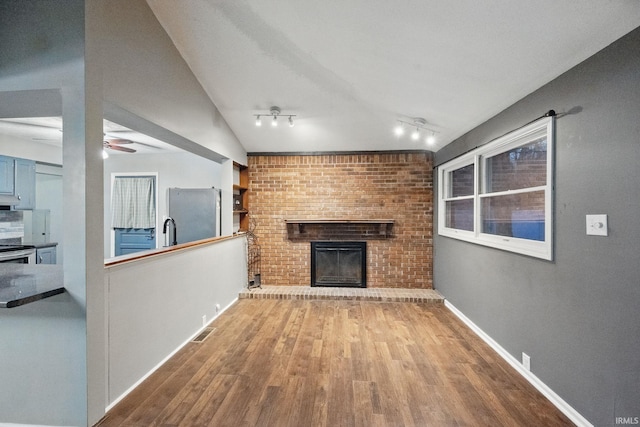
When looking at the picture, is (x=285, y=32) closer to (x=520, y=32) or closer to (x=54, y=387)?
(x=520, y=32)

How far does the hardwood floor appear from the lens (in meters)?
1.86

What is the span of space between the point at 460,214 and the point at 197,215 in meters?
3.84

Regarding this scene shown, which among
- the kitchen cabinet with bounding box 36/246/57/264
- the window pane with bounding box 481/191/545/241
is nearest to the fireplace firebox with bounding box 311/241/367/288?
the window pane with bounding box 481/191/545/241

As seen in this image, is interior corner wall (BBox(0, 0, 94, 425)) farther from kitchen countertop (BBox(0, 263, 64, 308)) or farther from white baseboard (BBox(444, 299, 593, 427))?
white baseboard (BBox(444, 299, 593, 427))

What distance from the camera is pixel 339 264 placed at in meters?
4.79

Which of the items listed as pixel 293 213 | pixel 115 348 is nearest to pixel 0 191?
pixel 115 348

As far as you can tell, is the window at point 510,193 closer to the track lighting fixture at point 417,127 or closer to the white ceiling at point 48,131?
Result: the track lighting fixture at point 417,127

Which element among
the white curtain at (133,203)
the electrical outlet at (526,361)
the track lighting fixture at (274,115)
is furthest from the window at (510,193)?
the white curtain at (133,203)

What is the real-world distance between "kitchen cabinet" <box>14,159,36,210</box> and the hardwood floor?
338 centimetres

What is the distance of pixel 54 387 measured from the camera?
1.73m

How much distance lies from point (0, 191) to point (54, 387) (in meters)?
3.59

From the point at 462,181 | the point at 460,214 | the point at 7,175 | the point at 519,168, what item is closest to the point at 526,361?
the point at 519,168

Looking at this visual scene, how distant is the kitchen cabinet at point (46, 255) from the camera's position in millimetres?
3991

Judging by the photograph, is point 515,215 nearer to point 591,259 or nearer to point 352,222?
point 591,259
